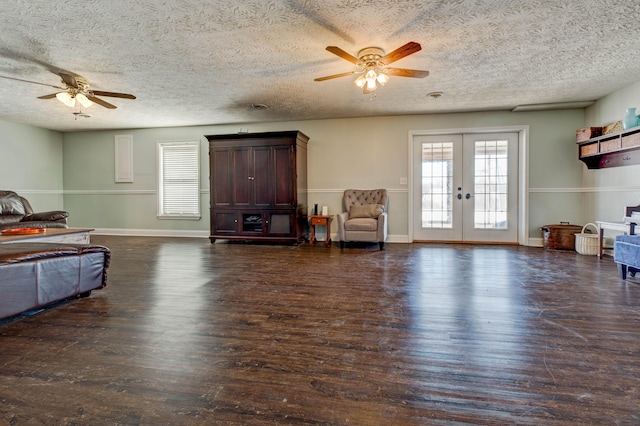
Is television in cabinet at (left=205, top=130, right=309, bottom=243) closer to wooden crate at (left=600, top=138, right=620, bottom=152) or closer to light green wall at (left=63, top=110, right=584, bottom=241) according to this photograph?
light green wall at (left=63, top=110, right=584, bottom=241)

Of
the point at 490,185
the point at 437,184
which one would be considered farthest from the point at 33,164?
the point at 490,185

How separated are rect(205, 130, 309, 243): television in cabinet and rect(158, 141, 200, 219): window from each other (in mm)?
1051

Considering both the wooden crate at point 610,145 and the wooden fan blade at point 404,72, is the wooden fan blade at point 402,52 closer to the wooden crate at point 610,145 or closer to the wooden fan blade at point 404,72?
the wooden fan blade at point 404,72

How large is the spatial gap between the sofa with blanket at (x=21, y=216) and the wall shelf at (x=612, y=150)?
8080 millimetres

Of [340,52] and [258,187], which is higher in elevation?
[340,52]

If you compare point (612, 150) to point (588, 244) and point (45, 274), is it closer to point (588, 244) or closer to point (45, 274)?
point (588, 244)

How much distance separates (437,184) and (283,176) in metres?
2.83

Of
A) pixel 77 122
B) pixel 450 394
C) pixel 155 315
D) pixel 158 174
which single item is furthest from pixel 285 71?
pixel 77 122

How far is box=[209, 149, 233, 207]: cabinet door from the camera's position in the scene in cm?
574

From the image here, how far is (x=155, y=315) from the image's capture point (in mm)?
2246

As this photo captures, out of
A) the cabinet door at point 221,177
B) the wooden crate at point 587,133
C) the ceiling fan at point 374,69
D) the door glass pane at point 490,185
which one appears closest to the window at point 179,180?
the cabinet door at point 221,177

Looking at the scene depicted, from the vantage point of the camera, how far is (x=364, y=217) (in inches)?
212

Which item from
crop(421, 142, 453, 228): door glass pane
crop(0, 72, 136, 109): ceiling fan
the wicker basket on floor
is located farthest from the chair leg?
crop(0, 72, 136, 109): ceiling fan

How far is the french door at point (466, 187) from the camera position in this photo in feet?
18.3
